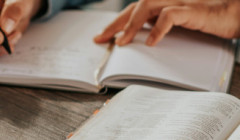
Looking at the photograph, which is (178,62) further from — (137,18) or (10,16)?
(10,16)

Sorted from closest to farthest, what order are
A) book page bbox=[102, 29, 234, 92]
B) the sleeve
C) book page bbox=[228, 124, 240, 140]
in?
book page bbox=[228, 124, 240, 140] < book page bbox=[102, 29, 234, 92] < the sleeve

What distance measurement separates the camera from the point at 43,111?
0.67 metres

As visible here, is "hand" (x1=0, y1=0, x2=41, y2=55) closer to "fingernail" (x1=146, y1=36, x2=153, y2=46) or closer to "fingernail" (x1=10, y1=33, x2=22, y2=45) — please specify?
"fingernail" (x1=10, y1=33, x2=22, y2=45)

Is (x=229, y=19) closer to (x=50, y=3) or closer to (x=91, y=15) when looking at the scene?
(x=91, y=15)

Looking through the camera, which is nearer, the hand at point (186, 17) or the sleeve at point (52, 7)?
the hand at point (186, 17)

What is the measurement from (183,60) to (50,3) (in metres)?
0.53

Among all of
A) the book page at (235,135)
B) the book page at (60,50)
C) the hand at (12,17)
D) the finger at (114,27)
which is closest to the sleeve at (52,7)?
the book page at (60,50)

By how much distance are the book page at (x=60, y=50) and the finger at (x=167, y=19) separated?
15 centimetres

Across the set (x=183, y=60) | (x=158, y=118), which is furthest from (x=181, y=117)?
(x=183, y=60)

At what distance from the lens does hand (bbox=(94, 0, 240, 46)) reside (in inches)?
34.1

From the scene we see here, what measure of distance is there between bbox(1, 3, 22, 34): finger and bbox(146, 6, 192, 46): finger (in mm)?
370

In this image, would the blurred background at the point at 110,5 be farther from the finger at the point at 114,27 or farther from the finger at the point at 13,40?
the finger at the point at 13,40

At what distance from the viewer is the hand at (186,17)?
2.84ft

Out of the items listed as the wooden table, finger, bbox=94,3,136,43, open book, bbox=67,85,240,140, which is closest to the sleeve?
finger, bbox=94,3,136,43
